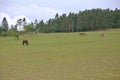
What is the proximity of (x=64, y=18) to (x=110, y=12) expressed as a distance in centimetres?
2283

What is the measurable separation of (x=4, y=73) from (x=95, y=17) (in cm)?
11105

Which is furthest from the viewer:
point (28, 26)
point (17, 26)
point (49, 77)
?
point (17, 26)

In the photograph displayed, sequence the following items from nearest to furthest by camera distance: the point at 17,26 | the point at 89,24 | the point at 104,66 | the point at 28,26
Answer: the point at 104,66 → the point at 28,26 → the point at 17,26 → the point at 89,24

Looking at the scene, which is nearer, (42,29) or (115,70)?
(115,70)

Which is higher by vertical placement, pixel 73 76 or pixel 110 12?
pixel 110 12

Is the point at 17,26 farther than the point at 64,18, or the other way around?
the point at 64,18

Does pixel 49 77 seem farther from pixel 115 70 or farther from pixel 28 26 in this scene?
pixel 28 26

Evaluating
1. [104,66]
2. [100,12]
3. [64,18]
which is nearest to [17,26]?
[64,18]

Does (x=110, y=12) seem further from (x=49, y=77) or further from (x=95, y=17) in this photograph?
(x=49, y=77)

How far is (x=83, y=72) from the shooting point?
15.7 metres

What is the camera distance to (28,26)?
96438 millimetres

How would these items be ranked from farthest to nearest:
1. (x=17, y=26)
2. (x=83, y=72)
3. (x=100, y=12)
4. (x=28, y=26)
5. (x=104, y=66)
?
(x=100, y=12) → (x=17, y=26) → (x=28, y=26) → (x=104, y=66) → (x=83, y=72)

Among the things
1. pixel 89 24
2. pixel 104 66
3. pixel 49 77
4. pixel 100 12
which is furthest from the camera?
pixel 100 12

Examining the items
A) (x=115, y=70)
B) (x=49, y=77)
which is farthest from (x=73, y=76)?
(x=115, y=70)
